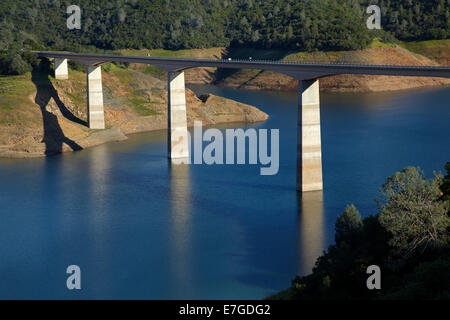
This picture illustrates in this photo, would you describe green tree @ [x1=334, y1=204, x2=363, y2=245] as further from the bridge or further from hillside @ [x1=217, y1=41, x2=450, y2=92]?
hillside @ [x1=217, y1=41, x2=450, y2=92]

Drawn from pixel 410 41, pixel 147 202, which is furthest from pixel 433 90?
pixel 147 202

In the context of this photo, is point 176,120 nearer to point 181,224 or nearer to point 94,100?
point 94,100

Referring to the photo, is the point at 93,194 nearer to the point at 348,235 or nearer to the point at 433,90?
the point at 348,235

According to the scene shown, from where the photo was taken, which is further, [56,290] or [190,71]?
[190,71]

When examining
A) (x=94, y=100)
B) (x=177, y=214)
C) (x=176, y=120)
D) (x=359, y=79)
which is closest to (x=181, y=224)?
(x=177, y=214)

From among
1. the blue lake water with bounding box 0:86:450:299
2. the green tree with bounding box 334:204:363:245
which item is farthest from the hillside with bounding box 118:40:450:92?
the green tree with bounding box 334:204:363:245

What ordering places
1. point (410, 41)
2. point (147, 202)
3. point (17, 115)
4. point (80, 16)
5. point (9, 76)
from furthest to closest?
point (80, 16) → point (410, 41) → point (9, 76) → point (17, 115) → point (147, 202)

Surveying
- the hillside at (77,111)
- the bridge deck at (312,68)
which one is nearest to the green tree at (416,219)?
the bridge deck at (312,68)
